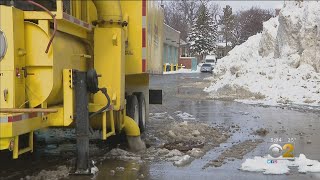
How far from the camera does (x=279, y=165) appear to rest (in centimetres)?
768

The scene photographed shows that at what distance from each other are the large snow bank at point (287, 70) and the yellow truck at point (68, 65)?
472 inches

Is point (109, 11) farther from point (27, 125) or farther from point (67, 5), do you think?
point (27, 125)

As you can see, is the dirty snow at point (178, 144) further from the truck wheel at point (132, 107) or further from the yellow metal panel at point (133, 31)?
the yellow metal panel at point (133, 31)

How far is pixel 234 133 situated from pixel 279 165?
362cm

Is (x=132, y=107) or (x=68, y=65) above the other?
(x=68, y=65)

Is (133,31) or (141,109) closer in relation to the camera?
(133,31)

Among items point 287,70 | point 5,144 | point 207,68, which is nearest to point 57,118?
point 5,144

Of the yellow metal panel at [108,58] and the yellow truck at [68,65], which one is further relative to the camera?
the yellow metal panel at [108,58]

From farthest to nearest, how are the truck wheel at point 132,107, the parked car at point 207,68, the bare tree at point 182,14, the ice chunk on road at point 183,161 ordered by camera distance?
the bare tree at point 182,14 → the parked car at point 207,68 → the truck wheel at point 132,107 → the ice chunk on road at point 183,161

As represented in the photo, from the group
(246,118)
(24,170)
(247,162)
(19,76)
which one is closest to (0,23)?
(19,76)

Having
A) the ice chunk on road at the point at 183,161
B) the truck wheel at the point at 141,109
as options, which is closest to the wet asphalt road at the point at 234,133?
the ice chunk on road at the point at 183,161

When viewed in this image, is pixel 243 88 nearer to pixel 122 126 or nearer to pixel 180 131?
pixel 180 131

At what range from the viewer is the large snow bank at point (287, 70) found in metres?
20.7

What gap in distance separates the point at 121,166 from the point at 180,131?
3445 millimetres
